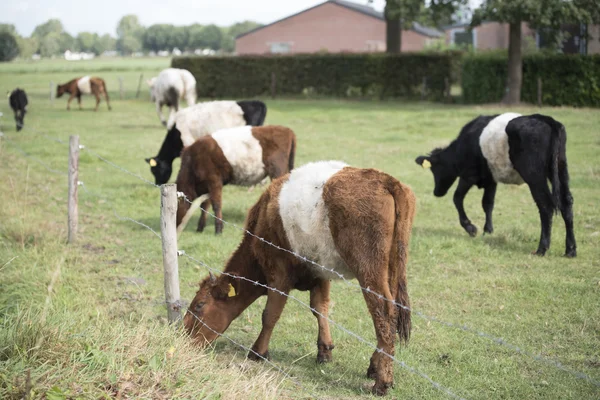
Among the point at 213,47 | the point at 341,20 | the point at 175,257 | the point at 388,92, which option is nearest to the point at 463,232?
the point at 175,257

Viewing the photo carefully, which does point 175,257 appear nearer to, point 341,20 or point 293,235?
point 293,235

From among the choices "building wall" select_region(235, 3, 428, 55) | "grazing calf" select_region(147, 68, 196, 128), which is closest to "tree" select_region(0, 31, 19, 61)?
"building wall" select_region(235, 3, 428, 55)

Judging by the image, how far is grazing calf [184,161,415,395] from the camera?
5.16m

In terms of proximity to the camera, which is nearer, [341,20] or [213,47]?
[341,20]

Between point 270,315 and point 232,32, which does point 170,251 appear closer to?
point 270,315

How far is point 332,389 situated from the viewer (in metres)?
5.29

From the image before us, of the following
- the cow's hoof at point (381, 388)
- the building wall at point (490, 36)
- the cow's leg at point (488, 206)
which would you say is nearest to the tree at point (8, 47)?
the building wall at point (490, 36)

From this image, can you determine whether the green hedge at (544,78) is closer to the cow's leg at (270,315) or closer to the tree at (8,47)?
the cow's leg at (270,315)

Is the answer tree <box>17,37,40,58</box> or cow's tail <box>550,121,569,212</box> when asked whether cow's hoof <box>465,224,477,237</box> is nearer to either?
cow's tail <box>550,121,569,212</box>

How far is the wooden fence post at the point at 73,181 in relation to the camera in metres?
9.11

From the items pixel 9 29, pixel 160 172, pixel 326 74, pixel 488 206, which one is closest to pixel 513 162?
pixel 488 206

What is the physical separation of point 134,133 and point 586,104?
1604 centimetres

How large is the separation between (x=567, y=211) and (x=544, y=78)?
18.3m

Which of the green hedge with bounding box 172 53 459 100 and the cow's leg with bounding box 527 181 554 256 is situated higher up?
the green hedge with bounding box 172 53 459 100
